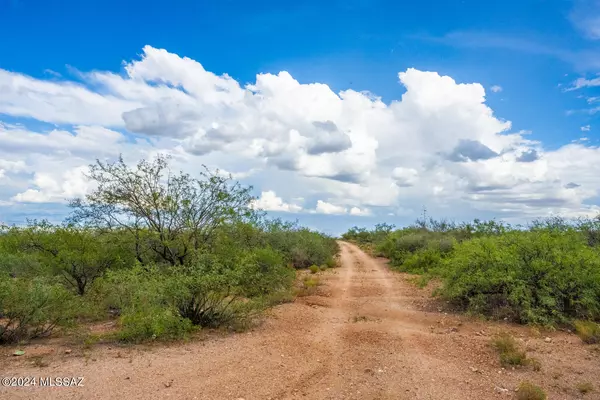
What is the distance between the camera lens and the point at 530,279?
484 inches

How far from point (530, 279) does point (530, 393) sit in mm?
6482

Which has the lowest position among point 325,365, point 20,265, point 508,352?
point 325,365

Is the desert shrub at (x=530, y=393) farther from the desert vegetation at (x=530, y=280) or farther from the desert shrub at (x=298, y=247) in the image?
the desert shrub at (x=298, y=247)

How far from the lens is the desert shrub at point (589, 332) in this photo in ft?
31.5

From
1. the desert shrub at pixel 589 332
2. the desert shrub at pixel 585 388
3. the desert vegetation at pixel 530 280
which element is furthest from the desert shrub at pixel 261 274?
the desert shrub at pixel 589 332

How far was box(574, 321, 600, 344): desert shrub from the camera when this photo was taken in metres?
9.61

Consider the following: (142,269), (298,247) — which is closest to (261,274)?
(142,269)

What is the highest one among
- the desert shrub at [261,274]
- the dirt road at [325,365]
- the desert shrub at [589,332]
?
the desert shrub at [261,274]

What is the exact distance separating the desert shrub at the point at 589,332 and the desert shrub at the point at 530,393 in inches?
146

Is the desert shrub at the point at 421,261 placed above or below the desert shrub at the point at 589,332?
above

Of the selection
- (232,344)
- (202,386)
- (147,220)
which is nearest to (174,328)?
(232,344)

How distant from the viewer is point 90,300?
11.3 metres

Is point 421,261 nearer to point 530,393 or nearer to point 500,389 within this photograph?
point 500,389

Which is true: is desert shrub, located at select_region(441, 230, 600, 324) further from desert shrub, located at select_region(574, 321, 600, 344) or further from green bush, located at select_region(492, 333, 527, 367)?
green bush, located at select_region(492, 333, 527, 367)
